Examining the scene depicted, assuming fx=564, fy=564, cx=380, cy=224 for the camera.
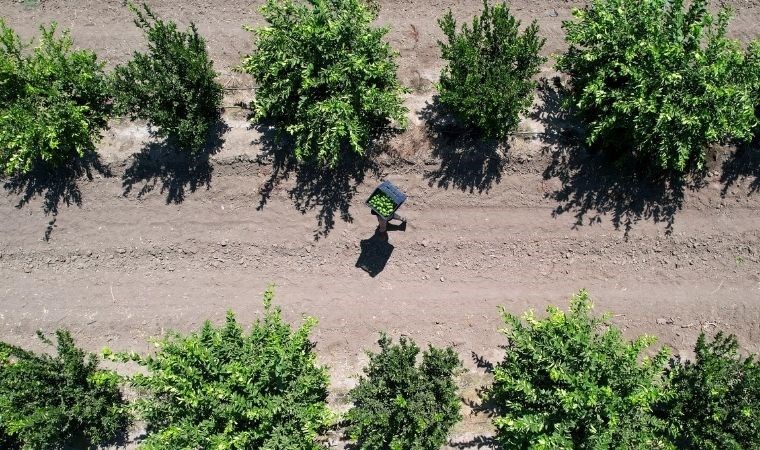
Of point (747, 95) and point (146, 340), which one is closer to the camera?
point (747, 95)

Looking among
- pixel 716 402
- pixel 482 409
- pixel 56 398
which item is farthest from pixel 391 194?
pixel 56 398

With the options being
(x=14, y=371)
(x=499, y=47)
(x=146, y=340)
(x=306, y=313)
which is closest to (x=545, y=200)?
(x=499, y=47)

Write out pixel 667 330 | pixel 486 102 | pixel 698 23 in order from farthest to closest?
pixel 667 330
pixel 486 102
pixel 698 23

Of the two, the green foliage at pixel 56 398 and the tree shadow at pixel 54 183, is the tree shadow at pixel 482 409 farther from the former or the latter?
the tree shadow at pixel 54 183

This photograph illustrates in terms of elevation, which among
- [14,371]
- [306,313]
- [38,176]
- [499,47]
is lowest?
[14,371]

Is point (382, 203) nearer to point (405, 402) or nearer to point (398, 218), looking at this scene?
point (398, 218)

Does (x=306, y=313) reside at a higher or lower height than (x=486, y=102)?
lower

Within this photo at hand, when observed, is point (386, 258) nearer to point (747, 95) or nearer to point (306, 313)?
point (306, 313)
